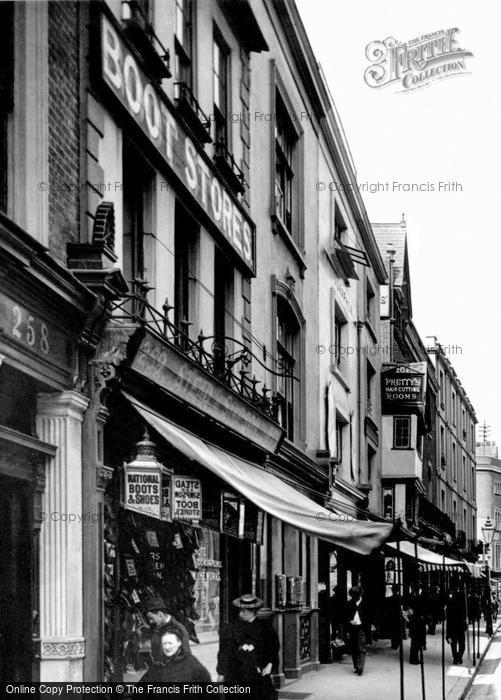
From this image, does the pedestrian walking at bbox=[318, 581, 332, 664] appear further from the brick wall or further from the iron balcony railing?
the brick wall

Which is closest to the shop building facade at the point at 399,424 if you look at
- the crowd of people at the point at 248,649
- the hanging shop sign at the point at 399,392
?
the hanging shop sign at the point at 399,392

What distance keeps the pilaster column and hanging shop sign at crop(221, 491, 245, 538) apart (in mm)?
4811

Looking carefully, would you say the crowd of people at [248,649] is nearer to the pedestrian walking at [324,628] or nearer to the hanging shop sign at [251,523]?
the hanging shop sign at [251,523]

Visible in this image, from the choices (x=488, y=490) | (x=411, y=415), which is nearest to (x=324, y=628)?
(x=411, y=415)

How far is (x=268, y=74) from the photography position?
71.7ft

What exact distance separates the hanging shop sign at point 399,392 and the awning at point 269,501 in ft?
91.4

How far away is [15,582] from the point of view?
9648 millimetres

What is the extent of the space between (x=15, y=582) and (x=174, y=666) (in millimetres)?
1482

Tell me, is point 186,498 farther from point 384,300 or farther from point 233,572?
point 384,300

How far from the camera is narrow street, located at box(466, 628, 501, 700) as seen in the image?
2005 centimetres

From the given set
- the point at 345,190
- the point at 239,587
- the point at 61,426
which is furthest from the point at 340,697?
Result: the point at 345,190

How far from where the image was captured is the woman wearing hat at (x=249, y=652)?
12.4m

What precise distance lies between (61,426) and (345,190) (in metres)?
22.7

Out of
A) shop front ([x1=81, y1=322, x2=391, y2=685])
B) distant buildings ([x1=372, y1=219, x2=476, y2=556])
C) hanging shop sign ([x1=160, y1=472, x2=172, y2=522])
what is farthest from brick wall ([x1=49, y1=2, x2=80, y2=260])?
distant buildings ([x1=372, y1=219, x2=476, y2=556])
